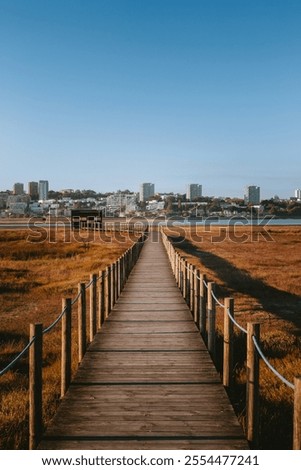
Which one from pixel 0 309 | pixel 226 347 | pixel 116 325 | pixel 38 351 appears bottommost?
pixel 0 309

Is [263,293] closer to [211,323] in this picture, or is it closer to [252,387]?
[211,323]

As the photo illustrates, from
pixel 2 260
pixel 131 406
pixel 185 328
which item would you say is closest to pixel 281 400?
pixel 131 406

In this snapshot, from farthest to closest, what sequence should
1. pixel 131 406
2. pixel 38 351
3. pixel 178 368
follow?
1. pixel 178 368
2. pixel 131 406
3. pixel 38 351

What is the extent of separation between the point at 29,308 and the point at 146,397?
12.4m

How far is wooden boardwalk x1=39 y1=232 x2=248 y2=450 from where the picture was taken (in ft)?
15.0

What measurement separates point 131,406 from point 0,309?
13080mm

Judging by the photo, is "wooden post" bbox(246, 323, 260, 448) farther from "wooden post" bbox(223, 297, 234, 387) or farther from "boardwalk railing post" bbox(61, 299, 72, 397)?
"boardwalk railing post" bbox(61, 299, 72, 397)

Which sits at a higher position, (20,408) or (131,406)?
(131,406)

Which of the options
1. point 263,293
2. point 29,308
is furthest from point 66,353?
point 263,293

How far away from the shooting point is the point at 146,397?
572 cm

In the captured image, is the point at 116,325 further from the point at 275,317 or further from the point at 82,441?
the point at 275,317

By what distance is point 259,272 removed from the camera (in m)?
25.9

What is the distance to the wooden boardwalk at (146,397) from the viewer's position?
456cm
